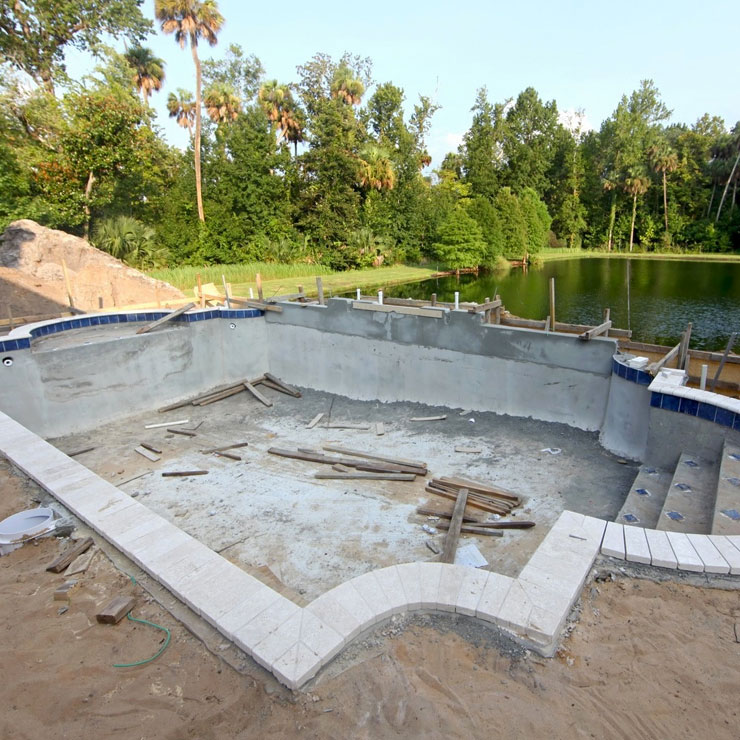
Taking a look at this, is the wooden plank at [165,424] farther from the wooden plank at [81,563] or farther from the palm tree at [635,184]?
the palm tree at [635,184]

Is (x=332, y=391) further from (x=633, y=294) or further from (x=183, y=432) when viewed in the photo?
(x=633, y=294)

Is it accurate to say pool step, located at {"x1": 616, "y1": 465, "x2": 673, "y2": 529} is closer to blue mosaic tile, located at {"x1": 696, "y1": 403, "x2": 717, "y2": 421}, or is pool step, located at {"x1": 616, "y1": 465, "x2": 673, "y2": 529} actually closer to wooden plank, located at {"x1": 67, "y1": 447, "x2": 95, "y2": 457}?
blue mosaic tile, located at {"x1": 696, "y1": 403, "x2": 717, "y2": 421}

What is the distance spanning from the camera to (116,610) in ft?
10.1

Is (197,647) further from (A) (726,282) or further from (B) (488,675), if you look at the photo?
(A) (726,282)

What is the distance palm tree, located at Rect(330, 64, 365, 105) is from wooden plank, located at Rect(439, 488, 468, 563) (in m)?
39.3

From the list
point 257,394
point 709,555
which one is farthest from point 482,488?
point 257,394

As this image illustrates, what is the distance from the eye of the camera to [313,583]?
4.62 m

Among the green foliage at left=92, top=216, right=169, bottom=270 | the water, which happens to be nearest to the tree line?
the green foliage at left=92, top=216, right=169, bottom=270

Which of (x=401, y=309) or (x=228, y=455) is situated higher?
(x=401, y=309)

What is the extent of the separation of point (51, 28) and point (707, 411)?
116 feet

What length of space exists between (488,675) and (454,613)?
0.45 metres

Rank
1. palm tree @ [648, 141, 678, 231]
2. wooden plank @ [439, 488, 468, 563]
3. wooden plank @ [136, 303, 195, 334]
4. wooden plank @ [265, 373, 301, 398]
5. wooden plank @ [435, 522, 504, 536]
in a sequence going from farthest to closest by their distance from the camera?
palm tree @ [648, 141, 678, 231]
wooden plank @ [265, 373, 301, 398]
wooden plank @ [136, 303, 195, 334]
wooden plank @ [435, 522, 504, 536]
wooden plank @ [439, 488, 468, 563]

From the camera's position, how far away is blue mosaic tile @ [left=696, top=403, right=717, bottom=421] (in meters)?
5.80

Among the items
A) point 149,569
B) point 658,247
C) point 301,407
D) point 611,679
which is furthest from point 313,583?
point 658,247
